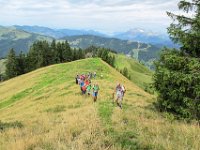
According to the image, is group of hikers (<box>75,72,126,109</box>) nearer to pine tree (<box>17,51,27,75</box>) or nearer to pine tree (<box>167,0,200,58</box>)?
pine tree (<box>167,0,200,58</box>)

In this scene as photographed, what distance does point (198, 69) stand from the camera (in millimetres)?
16594

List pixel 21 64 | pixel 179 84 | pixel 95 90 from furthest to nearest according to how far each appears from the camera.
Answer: pixel 21 64, pixel 95 90, pixel 179 84

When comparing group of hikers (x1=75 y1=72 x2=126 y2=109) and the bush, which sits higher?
the bush

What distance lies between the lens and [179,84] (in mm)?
17078

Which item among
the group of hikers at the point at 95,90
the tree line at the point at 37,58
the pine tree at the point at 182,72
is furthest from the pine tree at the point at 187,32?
the tree line at the point at 37,58

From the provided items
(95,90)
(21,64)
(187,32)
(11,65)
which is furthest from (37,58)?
(187,32)

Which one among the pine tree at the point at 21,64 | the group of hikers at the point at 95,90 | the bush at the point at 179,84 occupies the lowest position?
the pine tree at the point at 21,64

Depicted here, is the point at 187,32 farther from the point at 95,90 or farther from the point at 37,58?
the point at 37,58

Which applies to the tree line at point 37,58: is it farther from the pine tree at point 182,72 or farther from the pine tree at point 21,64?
the pine tree at point 182,72

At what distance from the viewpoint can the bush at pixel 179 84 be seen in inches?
641

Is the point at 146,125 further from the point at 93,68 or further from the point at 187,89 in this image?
the point at 93,68

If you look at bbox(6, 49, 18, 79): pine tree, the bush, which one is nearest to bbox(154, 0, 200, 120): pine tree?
the bush

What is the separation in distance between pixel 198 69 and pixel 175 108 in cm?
229

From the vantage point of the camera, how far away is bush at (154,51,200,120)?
53.4 ft
